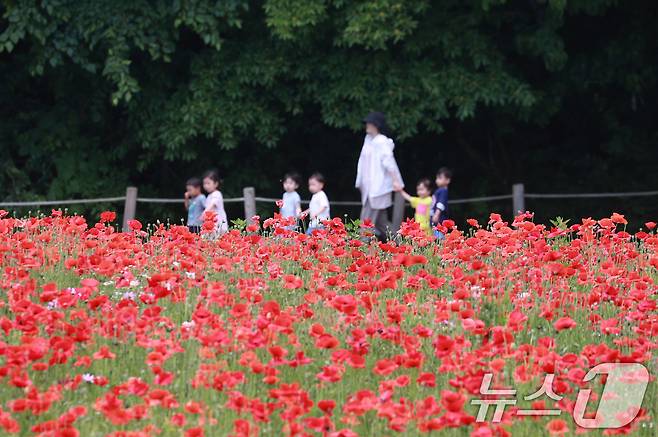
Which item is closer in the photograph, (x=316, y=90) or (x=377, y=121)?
(x=377, y=121)

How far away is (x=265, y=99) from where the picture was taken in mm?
14172

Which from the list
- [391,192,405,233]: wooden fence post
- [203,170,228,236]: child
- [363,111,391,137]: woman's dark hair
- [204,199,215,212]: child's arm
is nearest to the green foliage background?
[391,192,405,233]: wooden fence post

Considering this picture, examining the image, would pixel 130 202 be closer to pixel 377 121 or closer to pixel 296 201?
pixel 296 201

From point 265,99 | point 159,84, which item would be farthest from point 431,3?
point 159,84

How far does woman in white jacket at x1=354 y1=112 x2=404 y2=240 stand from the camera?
10.9 meters

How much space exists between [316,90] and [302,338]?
8386 mm

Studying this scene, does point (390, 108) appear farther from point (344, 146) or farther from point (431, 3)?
point (344, 146)

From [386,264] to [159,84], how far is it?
824 centimetres

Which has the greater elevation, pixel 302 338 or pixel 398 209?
pixel 398 209

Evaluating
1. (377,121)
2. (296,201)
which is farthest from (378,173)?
(296,201)

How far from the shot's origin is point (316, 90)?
1377cm

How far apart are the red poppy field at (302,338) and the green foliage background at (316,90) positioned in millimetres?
6007

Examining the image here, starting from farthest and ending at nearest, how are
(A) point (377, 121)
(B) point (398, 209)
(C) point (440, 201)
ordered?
(B) point (398, 209) < (C) point (440, 201) < (A) point (377, 121)

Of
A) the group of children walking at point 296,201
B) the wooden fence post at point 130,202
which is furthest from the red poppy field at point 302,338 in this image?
the wooden fence post at point 130,202
